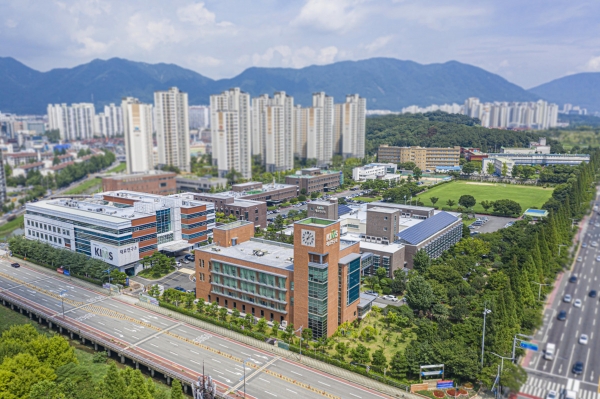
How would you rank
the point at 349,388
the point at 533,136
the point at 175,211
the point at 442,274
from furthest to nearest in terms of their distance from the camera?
1. the point at 533,136
2. the point at 175,211
3. the point at 442,274
4. the point at 349,388

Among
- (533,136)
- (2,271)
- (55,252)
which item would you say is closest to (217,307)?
(55,252)

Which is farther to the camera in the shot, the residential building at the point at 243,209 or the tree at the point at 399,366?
the residential building at the point at 243,209

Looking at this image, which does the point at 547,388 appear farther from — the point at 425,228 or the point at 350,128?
the point at 350,128

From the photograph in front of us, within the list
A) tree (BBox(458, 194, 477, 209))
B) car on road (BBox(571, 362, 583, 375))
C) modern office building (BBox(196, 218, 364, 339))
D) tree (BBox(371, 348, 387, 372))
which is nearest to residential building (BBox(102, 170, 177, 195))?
modern office building (BBox(196, 218, 364, 339))

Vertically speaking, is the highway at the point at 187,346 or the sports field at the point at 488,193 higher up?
the sports field at the point at 488,193

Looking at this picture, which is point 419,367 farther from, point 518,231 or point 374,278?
point 518,231

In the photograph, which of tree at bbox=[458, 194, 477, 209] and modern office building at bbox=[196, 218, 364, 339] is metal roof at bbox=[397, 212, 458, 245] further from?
tree at bbox=[458, 194, 477, 209]

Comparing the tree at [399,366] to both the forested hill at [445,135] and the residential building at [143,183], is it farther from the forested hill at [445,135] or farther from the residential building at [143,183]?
the forested hill at [445,135]

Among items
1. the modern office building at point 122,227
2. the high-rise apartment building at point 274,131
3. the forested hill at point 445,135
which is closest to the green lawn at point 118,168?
the high-rise apartment building at point 274,131

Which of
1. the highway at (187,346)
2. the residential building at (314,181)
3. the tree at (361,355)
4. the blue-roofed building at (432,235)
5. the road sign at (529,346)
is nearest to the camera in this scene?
the highway at (187,346)
